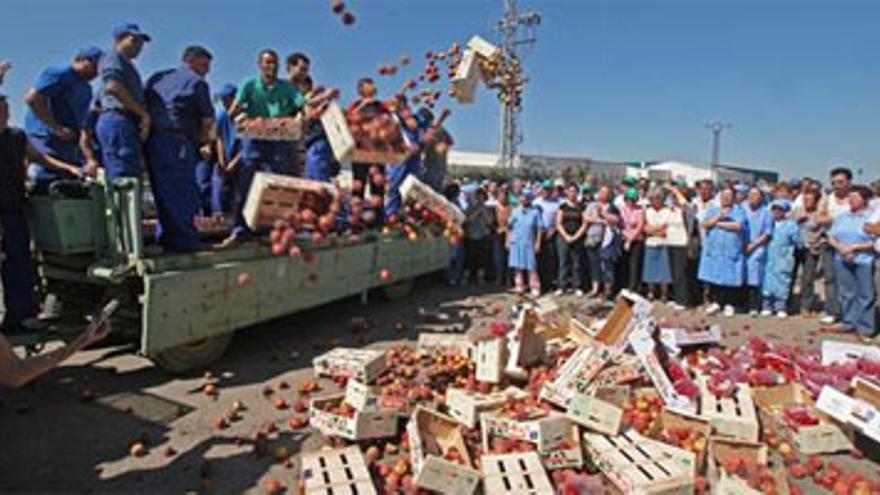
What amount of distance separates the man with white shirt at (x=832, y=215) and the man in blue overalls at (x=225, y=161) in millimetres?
8292

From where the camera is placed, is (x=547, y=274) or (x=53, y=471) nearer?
(x=53, y=471)

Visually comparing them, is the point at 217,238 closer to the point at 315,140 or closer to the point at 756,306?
the point at 315,140

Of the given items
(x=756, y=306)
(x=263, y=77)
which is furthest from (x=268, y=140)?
(x=756, y=306)

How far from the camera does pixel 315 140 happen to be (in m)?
8.00

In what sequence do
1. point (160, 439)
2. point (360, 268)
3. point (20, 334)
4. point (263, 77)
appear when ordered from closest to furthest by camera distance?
point (160, 439), point (20, 334), point (263, 77), point (360, 268)

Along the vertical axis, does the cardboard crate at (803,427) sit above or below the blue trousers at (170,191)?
below

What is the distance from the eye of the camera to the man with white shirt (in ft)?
27.4

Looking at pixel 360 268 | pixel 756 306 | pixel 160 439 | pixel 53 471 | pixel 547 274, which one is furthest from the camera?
pixel 547 274

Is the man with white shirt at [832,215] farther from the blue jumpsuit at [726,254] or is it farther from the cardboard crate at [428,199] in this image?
the cardboard crate at [428,199]

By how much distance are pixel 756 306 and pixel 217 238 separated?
316 inches

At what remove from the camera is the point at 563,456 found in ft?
13.3

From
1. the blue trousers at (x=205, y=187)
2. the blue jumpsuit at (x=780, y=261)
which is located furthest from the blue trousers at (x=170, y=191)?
the blue jumpsuit at (x=780, y=261)

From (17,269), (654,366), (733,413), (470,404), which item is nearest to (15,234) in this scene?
(17,269)

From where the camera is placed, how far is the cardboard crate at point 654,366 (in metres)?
4.75
